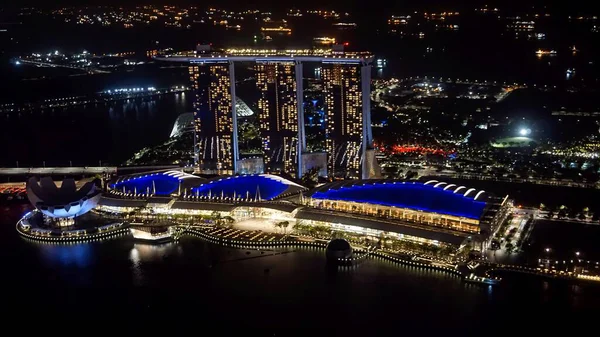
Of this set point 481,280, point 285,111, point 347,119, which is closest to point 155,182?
point 285,111

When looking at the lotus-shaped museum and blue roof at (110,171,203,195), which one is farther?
blue roof at (110,171,203,195)

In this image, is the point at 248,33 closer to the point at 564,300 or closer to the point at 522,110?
the point at 522,110

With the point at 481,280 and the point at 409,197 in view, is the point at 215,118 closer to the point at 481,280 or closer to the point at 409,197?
the point at 409,197

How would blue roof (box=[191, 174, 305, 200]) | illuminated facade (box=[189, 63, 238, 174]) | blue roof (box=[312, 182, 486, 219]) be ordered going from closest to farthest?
blue roof (box=[312, 182, 486, 219]) → blue roof (box=[191, 174, 305, 200]) → illuminated facade (box=[189, 63, 238, 174])

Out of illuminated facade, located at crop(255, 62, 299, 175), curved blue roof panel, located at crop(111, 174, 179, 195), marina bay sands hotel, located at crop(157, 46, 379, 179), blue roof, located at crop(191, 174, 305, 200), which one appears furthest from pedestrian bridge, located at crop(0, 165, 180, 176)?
blue roof, located at crop(191, 174, 305, 200)

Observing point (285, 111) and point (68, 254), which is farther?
point (285, 111)

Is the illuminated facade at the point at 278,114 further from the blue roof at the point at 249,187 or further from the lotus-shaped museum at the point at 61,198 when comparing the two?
the lotus-shaped museum at the point at 61,198

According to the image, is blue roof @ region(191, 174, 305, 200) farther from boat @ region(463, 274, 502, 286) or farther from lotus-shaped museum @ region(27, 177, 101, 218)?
boat @ region(463, 274, 502, 286)

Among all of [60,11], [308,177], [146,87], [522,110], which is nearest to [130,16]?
[60,11]
